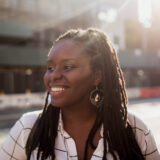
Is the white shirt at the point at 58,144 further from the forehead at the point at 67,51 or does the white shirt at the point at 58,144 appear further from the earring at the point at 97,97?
the forehead at the point at 67,51

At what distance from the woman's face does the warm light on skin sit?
43028 millimetres

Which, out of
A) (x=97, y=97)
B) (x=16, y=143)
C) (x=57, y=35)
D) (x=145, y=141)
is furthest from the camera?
(x=57, y=35)

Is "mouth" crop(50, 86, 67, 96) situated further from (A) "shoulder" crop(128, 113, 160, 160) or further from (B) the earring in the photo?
(A) "shoulder" crop(128, 113, 160, 160)

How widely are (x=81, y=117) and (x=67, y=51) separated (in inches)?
21.4

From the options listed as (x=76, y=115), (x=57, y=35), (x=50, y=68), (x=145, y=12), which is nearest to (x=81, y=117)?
(x=76, y=115)

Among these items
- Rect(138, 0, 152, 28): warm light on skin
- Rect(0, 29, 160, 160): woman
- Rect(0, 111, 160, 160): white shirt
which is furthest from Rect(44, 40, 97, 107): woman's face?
Rect(138, 0, 152, 28): warm light on skin

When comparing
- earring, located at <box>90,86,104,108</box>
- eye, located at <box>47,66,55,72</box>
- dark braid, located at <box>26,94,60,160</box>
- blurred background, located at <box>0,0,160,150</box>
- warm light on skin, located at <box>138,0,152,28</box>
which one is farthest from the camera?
warm light on skin, located at <box>138,0,152,28</box>

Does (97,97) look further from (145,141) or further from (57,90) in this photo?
(145,141)

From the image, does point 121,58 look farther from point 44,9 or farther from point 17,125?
point 17,125

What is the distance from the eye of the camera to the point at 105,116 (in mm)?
2148

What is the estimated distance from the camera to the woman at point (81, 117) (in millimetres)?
2012

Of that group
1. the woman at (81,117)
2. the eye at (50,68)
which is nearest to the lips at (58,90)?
the woman at (81,117)

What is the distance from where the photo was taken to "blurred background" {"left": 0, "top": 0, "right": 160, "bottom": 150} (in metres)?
27.6

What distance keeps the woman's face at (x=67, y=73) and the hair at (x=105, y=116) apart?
8 centimetres
